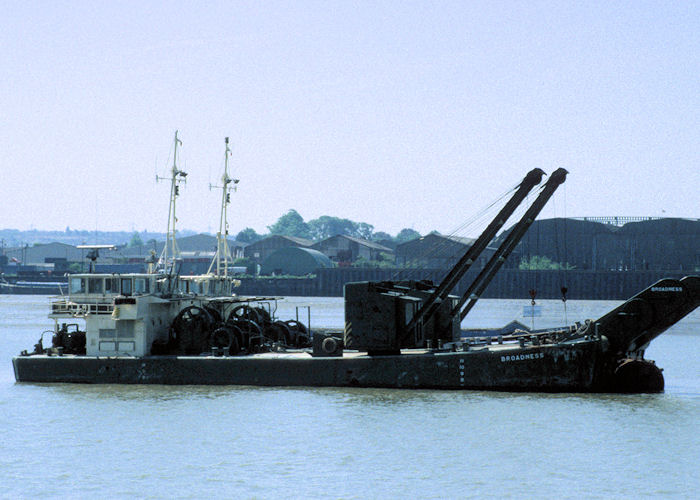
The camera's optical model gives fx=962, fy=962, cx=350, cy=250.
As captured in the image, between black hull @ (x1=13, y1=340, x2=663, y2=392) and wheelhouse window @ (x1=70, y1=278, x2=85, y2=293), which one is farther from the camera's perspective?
wheelhouse window @ (x1=70, y1=278, x2=85, y2=293)

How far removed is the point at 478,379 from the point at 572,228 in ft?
305

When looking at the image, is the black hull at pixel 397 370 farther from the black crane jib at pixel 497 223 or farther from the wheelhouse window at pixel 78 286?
the black crane jib at pixel 497 223

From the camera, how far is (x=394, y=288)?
32.9 metres

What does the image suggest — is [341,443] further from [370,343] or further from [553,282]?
[553,282]

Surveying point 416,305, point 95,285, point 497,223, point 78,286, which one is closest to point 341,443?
point 416,305

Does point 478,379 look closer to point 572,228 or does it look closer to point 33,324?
point 33,324

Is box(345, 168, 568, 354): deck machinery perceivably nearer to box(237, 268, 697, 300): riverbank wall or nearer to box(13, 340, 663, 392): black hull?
box(13, 340, 663, 392): black hull

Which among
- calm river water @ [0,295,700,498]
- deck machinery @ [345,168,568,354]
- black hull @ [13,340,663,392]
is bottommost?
calm river water @ [0,295,700,498]

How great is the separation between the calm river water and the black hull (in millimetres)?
357

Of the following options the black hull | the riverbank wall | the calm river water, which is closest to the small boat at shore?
the black hull

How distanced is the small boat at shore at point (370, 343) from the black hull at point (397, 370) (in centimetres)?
3

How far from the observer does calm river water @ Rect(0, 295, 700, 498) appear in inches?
827

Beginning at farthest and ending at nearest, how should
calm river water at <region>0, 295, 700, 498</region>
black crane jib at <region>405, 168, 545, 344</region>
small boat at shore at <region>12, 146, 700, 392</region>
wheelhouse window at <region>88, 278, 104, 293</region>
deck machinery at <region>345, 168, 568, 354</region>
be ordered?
wheelhouse window at <region>88, 278, 104, 293</region> < black crane jib at <region>405, 168, 545, 344</region> < deck machinery at <region>345, 168, 568, 354</region> < small boat at shore at <region>12, 146, 700, 392</region> < calm river water at <region>0, 295, 700, 498</region>

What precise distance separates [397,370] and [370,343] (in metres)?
1.24
